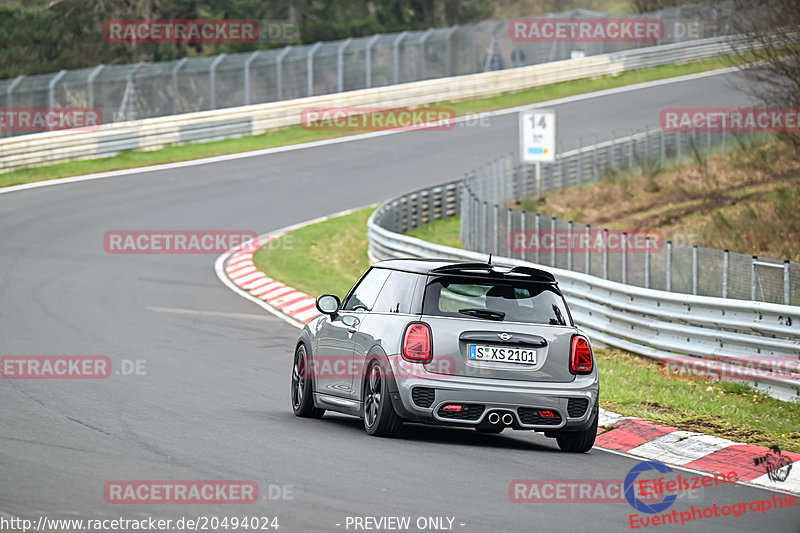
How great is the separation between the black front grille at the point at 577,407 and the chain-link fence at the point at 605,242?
4.34 m

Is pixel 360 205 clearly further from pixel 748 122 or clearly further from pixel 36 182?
pixel 748 122

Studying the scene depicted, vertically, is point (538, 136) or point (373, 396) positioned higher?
point (373, 396)

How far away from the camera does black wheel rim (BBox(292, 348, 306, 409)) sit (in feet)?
37.1

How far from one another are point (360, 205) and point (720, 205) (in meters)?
9.42

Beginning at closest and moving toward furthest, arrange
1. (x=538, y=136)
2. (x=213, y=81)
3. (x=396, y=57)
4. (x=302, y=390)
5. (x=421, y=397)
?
(x=421, y=397)
(x=302, y=390)
(x=538, y=136)
(x=213, y=81)
(x=396, y=57)

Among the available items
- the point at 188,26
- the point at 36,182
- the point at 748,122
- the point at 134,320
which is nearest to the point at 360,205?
the point at 36,182

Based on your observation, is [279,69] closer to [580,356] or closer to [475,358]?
[580,356]

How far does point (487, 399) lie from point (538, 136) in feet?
73.5

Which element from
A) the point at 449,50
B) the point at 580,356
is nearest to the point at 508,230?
the point at 580,356

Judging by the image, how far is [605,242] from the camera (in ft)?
57.9

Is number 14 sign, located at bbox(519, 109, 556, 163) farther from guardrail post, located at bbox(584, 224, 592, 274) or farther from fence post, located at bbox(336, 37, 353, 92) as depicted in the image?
fence post, located at bbox(336, 37, 353, 92)

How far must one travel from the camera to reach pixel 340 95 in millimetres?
45031

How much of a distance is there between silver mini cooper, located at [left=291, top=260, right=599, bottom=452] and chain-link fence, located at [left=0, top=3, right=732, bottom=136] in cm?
2871

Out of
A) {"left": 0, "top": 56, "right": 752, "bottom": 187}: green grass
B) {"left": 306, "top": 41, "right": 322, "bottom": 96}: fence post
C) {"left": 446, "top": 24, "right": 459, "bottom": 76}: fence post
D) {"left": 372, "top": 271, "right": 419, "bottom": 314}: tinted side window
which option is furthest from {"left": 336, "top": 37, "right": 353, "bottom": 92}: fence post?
{"left": 372, "top": 271, "right": 419, "bottom": 314}: tinted side window
